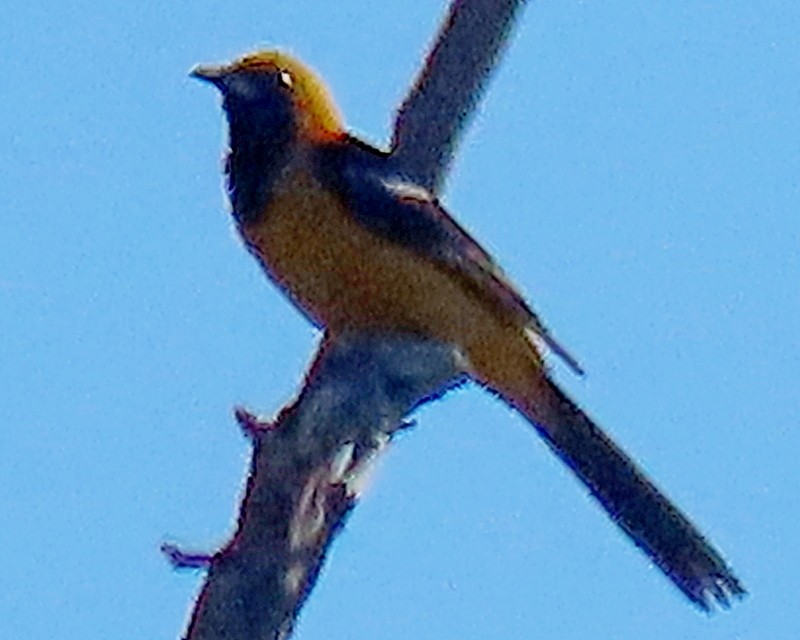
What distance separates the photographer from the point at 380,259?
19.8 ft

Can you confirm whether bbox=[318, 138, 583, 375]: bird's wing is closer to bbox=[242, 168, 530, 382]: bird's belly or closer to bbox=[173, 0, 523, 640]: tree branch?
bbox=[242, 168, 530, 382]: bird's belly

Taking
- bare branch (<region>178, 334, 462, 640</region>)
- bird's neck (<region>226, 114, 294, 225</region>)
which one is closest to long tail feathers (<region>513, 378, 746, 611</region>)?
bird's neck (<region>226, 114, 294, 225</region>)

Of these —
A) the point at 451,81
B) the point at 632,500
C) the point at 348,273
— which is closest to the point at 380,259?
the point at 348,273

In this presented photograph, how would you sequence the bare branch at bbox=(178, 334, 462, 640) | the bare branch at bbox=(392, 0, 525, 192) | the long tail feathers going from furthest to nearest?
1. the bare branch at bbox=(392, 0, 525, 192)
2. the long tail feathers
3. the bare branch at bbox=(178, 334, 462, 640)

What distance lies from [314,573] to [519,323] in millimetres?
2381

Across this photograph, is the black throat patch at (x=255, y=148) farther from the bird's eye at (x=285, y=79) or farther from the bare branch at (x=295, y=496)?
the bare branch at (x=295, y=496)

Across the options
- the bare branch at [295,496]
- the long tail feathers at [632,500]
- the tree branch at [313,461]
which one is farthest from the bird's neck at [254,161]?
the bare branch at [295,496]

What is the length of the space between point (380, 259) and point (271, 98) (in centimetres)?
54

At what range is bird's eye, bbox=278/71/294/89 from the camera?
6.25 metres

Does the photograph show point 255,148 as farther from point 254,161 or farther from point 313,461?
point 313,461

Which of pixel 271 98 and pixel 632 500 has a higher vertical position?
pixel 271 98

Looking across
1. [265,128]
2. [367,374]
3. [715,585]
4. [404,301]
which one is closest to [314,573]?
[367,374]

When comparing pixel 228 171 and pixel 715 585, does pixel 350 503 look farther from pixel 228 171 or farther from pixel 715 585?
pixel 228 171

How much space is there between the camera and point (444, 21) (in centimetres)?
566
